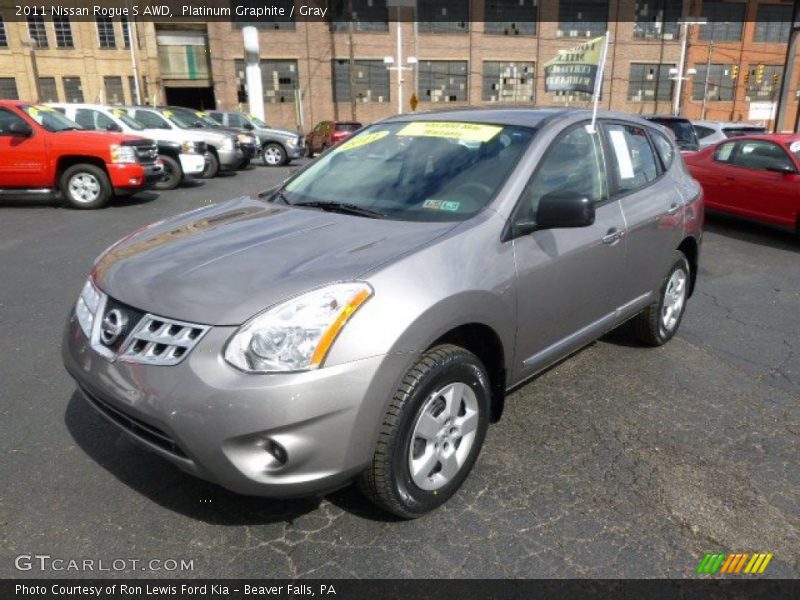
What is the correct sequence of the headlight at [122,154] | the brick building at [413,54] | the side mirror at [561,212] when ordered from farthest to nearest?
the brick building at [413,54] → the headlight at [122,154] → the side mirror at [561,212]

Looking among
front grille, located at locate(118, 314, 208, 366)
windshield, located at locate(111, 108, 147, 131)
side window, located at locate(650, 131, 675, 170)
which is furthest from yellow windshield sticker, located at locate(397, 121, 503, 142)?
windshield, located at locate(111, 108, 147, 131)

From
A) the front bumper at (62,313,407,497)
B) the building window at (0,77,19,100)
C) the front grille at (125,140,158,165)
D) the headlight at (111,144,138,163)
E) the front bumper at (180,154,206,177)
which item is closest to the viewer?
the front bumper at (62,313,407,497)

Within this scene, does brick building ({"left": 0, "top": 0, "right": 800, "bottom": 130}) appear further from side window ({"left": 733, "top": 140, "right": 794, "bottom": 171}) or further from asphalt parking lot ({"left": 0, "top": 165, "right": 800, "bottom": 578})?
asphalt parking lot ({"left": 0, "top": 165, "right": 800, "bottom": 578})

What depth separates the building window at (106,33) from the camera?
40.2m

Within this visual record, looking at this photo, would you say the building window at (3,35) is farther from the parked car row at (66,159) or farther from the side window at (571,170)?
the side window at (571,170)

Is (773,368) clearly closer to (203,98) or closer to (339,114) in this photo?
(339,114)

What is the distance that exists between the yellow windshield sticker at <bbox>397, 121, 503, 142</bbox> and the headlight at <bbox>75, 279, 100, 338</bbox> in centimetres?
189

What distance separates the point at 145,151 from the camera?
10.7 meters

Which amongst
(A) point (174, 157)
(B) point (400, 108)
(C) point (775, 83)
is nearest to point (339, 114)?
(B) point (400, 108)

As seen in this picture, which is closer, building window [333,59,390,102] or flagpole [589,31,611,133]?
flagpole [589,31,611,133]

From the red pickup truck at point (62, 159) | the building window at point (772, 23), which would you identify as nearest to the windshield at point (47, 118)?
the red pickup truck at point (62, 159)

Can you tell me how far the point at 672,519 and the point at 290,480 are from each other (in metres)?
1.66

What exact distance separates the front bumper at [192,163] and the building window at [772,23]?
4909 cm

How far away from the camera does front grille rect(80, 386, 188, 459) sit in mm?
2197
